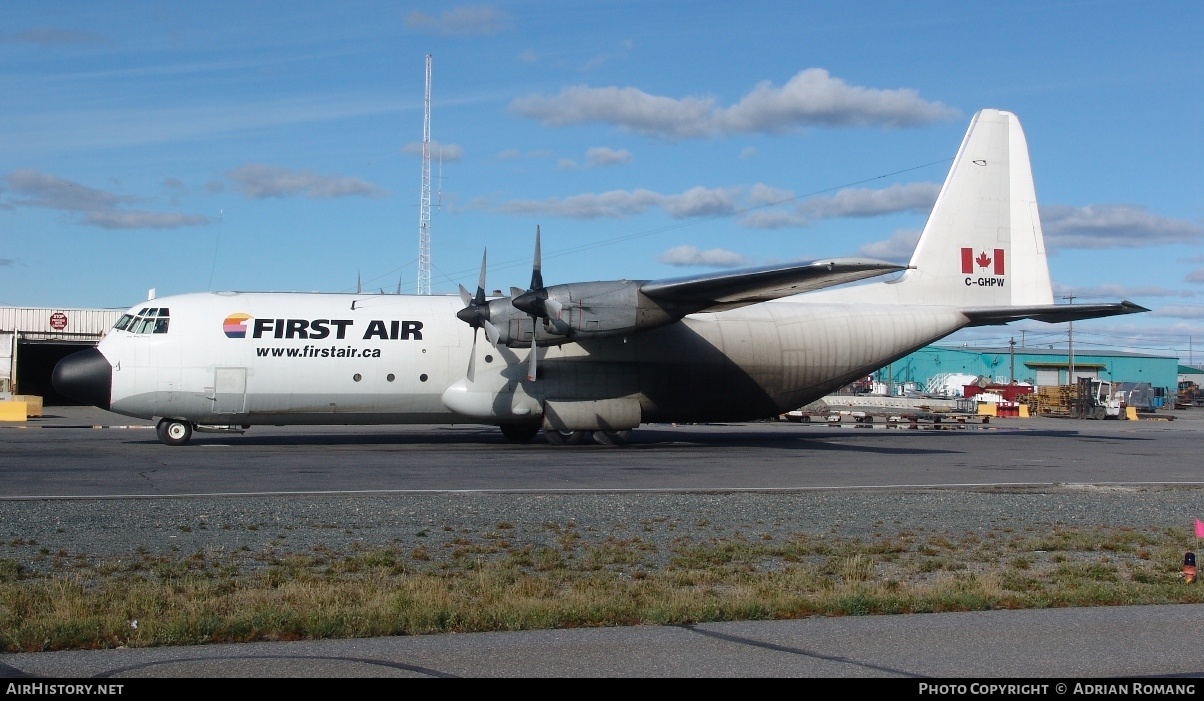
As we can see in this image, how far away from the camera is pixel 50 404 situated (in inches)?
2606

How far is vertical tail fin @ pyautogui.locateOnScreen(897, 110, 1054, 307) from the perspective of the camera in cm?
2900

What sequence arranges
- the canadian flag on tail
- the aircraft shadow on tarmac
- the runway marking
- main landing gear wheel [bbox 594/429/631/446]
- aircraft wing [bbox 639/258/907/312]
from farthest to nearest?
1. the canadian flag on tail
2. main landing gear wheel [bbox 594/429/631/446]
3. the aircraft shadow on tarmac
4. aircraft wing [bbox 639/258/907/312]
5. the runway marking

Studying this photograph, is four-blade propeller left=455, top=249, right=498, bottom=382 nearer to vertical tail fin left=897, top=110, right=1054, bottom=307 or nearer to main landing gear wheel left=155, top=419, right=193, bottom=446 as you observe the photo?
main landing gear wheel left=155, top=419, right=193, bottom=446

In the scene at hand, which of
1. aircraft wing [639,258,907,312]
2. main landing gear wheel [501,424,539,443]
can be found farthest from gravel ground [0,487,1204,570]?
main landing gear wheel [501,424,539,443]

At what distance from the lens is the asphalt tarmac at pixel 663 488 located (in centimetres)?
633

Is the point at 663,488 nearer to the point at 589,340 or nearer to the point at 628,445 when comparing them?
the point at 589,340

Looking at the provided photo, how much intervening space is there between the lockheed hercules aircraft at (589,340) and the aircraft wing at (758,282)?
0.18ft

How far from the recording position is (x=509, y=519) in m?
13.4

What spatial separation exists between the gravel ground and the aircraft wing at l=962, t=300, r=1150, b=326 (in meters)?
10.3

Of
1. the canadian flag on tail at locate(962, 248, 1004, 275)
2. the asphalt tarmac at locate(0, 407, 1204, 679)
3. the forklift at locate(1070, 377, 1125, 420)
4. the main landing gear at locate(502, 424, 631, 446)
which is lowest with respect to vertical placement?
the asphalt tarmac at locate(0, 407, 1204, 679)

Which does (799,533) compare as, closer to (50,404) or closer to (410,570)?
(410,570)

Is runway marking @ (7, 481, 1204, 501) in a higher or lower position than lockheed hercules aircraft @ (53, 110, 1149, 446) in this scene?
lower

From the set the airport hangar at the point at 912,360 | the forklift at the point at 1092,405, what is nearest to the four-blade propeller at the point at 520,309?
the airport hangar at the point at 912,360
